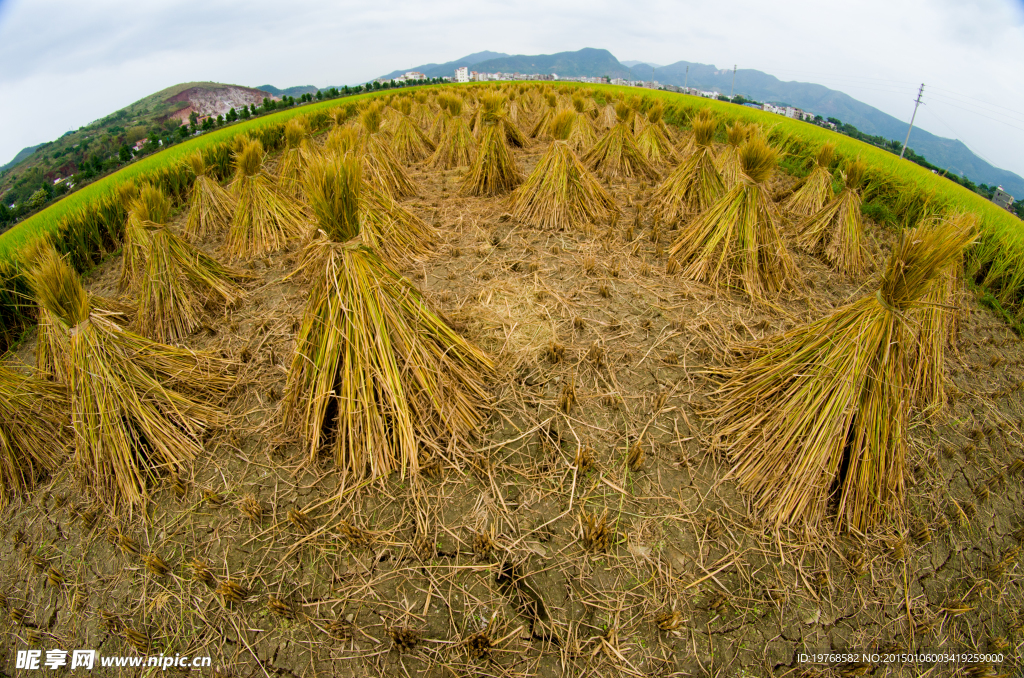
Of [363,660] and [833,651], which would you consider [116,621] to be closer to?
[363,660]

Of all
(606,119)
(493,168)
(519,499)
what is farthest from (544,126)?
(519,499)

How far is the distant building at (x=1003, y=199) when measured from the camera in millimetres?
8555

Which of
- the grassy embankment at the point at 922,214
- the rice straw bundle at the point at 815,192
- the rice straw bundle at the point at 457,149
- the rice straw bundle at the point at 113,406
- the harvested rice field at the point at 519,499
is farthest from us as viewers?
the rice straw bundle at the point at 457,149

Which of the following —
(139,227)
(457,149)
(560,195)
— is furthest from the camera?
(457,149)

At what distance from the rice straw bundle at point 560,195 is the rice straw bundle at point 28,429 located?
18.6ft

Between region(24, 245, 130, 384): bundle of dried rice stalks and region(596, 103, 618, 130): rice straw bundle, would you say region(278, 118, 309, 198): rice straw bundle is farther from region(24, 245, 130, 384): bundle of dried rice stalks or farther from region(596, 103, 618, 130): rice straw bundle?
region(596, 103, 618, 130): rice straw bundle

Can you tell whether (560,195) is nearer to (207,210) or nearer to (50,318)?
(50,318)

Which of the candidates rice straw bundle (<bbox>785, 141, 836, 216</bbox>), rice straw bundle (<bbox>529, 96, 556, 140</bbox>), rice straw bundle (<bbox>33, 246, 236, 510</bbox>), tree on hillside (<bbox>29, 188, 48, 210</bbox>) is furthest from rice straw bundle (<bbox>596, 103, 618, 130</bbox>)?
tree on hillside (<bbox>29, 188, 48, 210</bbox>)

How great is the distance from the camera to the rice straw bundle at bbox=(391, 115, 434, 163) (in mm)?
9984

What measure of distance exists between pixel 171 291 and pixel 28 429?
1789 millimetres

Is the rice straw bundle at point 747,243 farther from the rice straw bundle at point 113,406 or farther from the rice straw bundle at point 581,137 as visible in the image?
the rice straw bundle at point 581,137

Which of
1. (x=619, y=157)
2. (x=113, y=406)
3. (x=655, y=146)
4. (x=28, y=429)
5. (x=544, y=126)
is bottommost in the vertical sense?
(x=28, y=429)

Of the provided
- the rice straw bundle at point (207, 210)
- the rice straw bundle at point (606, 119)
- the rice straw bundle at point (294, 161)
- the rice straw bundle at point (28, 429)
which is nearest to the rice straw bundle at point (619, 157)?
the rice straw bundle at point (294, 161)

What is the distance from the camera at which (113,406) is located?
9.69 ft
